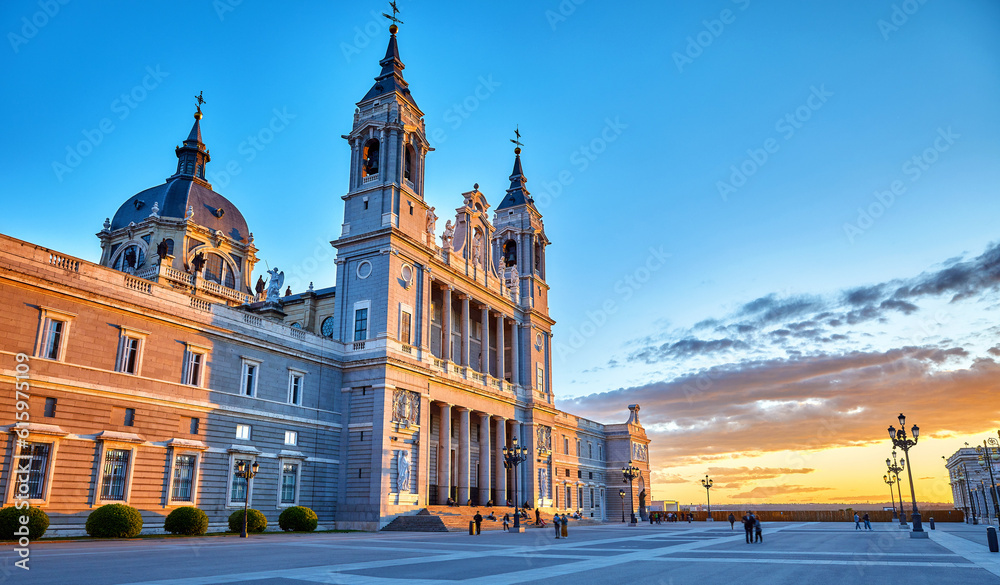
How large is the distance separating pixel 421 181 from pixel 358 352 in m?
15.4

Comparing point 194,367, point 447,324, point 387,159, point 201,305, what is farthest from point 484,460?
point 201,305

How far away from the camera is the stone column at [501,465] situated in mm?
60438

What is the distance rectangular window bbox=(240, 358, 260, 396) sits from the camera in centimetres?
3926

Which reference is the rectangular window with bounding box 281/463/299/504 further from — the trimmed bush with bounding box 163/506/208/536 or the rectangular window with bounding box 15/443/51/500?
the rectangular window with bounding box 15/443/51/500

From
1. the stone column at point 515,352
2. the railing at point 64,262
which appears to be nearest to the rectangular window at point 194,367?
the railing at point 64,262

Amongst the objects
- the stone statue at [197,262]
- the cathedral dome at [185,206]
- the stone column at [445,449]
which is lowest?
the stone column at [445,449]

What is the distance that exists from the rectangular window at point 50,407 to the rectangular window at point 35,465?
1276mm

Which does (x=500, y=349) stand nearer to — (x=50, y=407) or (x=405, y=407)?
(x=405, y=407)

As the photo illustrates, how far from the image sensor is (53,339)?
30.1 m

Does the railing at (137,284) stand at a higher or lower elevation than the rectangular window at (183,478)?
higher

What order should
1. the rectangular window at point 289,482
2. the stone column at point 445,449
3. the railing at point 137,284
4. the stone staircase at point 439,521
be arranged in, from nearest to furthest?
the railing at point 137,284 → the rectangular window at point 289,482 → the stone staircase at point 439,521 → the stone column at point 445,449

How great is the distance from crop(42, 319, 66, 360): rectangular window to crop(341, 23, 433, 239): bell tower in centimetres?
2229

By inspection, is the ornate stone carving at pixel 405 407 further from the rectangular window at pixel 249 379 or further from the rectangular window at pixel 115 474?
the rectangular window at pixel 115 474

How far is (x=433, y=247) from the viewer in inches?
2143
